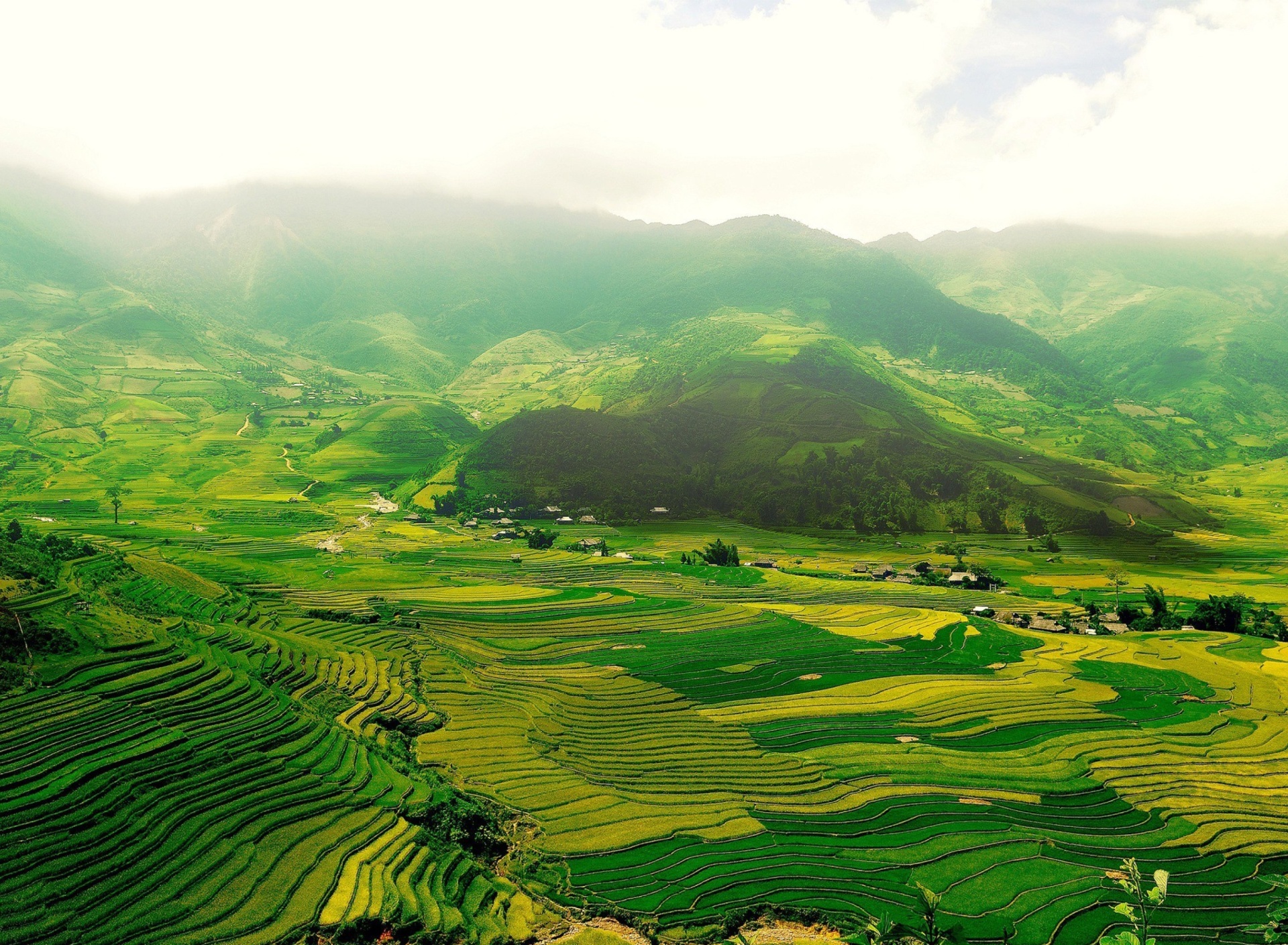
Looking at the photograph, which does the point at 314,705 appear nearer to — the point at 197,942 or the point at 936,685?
the point at 197,942

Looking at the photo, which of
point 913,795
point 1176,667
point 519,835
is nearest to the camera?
point 519,835

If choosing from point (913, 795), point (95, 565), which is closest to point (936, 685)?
point (913, 795)

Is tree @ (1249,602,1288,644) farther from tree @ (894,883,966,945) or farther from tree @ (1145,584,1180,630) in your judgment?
tree @ (894,883,966,945)

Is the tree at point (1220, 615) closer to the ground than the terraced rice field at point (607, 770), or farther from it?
farther from it

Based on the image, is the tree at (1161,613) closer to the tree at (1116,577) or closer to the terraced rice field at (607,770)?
the tree at (1116,577)

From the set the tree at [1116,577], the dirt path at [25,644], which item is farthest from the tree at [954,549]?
the dirt path at [25,644]

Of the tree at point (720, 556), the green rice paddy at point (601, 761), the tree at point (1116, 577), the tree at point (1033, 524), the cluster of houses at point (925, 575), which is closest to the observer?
the green rice paddy at point (601, 761)

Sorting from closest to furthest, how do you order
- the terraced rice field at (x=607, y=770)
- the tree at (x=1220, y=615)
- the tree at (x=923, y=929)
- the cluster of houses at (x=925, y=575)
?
1. the tree at (x=923, y=929)
2. the terraced rice field at (x=607, y=770)
3. the tree at (x=1220, y=615)
4. the cluster of houses at (x=925, y=575)
